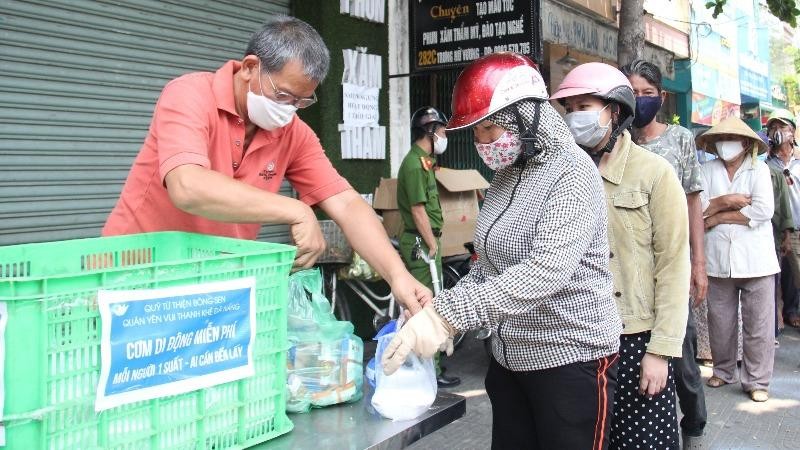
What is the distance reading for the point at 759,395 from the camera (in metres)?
5.38

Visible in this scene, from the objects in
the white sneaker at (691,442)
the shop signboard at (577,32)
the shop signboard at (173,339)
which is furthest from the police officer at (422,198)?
the shop signboard at (173,339)

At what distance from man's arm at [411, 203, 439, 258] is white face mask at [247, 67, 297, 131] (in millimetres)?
3304

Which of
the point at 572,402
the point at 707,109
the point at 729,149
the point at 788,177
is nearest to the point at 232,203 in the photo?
the point at 572,402

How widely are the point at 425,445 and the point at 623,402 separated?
205cm

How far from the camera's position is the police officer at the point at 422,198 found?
5520 mm

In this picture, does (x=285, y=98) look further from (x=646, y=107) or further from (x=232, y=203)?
(x=646, y=107)

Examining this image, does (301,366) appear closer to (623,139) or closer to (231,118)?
(231,118)

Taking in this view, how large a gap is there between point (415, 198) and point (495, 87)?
3.41m

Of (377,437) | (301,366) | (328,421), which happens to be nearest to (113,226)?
(301,366)

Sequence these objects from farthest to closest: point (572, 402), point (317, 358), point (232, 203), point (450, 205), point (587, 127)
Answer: point (450, 205) < point (587, 127) < point (572, 402) < point (317, 358) < point (232, 203)

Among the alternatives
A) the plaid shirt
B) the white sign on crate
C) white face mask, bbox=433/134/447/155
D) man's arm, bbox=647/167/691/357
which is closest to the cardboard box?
the white sign on crate

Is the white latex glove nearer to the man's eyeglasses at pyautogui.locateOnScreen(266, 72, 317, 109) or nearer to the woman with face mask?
the man's eyeglasses at pyautogui.locateOnScreen(266, 72, 317, 109)

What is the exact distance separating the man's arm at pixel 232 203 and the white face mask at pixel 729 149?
4.46m

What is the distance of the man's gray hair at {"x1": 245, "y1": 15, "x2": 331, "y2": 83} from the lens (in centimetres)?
207
